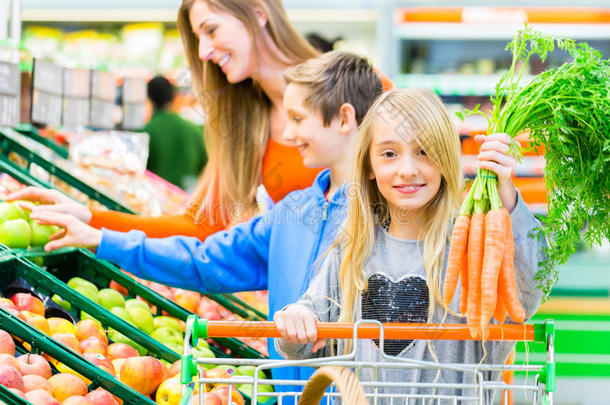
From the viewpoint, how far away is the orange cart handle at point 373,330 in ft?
4.44

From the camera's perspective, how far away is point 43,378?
1563 millimetres

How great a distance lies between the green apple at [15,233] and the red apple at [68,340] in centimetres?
39

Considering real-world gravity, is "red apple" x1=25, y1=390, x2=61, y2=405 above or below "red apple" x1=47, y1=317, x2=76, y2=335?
below

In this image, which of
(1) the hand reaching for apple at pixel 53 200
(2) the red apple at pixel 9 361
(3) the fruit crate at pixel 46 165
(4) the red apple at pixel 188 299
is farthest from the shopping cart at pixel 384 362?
(3) the fruit crate at pixel 46 165

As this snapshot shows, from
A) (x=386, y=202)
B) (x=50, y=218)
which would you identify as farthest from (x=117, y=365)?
(x=386, y=202)

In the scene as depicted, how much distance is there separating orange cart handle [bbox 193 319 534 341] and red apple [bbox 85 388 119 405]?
0.36m

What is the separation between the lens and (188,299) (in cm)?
250

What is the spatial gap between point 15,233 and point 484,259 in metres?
1.26

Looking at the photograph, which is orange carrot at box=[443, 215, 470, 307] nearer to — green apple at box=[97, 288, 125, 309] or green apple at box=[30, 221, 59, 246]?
green apple at box=[97, 288, 125, 309]

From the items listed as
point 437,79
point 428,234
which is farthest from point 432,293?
point 437,79

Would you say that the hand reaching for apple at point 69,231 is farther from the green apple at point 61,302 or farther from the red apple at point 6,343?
the red apple at point 6,343

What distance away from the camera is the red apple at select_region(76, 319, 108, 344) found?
1.88 metres

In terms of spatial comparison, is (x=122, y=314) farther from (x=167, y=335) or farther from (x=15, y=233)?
(x=15, y=233)

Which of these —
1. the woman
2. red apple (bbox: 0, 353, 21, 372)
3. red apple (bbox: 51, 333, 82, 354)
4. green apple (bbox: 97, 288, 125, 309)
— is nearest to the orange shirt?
the woman
